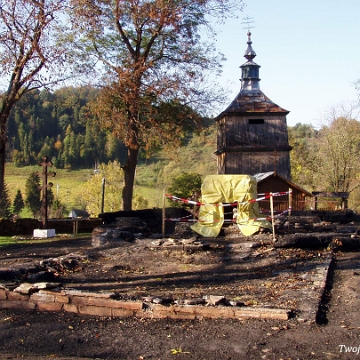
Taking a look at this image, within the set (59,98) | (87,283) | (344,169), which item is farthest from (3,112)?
(344,169)

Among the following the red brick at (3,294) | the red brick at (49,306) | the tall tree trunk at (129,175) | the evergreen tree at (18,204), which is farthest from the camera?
the evergreen tree at (18,204)

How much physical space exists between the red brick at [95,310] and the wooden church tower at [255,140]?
27.9 meters

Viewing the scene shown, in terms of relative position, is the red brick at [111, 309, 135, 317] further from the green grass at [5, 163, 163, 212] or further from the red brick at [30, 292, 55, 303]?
the green grass at [5, 163, 163, 212]

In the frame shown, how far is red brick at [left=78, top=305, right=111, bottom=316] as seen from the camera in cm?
800

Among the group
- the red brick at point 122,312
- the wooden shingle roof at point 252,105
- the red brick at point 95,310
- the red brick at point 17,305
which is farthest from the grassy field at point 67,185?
the red brick at point 122,312

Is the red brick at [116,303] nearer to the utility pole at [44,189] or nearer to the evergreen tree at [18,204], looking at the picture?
the utility pole at [44,189]

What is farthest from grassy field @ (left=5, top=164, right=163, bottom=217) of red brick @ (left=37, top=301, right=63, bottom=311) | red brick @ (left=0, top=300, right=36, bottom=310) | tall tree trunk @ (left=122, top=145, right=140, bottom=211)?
red brick @ (left=37, top=301, right=63, bottom=311)

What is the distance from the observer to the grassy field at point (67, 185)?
3576 inches

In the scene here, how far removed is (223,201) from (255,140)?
58.4 feet

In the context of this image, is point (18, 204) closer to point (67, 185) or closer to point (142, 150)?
point (67, 185)

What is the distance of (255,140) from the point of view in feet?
118

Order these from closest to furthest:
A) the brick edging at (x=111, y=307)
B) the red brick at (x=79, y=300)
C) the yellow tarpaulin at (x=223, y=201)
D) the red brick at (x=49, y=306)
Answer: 1. the brick edging at (x=111, y=307)
2. the red brick at (x=79, y=300)
3. the red brick at (x=49, y=306)
4. the yellow tarpaulin at (x=223, y=201)

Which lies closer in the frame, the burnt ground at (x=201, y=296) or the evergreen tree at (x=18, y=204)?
the burnt ground at (x=201, y=296)

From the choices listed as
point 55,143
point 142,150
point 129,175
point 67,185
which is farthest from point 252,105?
point 55,143
